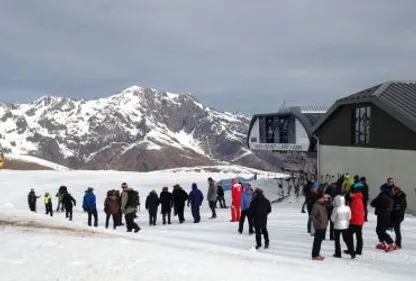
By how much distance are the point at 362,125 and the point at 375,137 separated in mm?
2133

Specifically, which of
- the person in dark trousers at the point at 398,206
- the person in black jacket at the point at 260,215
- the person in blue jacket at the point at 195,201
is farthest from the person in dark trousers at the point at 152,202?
the person in dark trousers at the point at 398,206

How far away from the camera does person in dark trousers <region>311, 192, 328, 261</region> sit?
11.9 meters

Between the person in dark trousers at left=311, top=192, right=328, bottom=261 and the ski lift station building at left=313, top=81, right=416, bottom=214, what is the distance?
38.4 ft

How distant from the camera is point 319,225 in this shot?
11914 mm

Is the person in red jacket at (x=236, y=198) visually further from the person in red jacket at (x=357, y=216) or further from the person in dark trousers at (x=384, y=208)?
the person in red jacket at (x=357, y=216)

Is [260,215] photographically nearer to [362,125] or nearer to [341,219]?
[341,219]

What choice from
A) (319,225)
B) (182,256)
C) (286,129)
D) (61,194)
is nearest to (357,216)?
(319,225)

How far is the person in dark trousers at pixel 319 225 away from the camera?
11.9 metres

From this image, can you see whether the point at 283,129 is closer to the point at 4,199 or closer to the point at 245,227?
the point at 4,199

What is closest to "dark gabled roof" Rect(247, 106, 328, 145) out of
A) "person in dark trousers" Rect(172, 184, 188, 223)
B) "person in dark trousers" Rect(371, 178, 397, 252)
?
"person in dark trousers" Rect(172, 184, 188, 223)

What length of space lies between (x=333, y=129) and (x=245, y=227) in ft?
50.5

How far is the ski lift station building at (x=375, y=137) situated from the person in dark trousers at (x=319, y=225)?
11712 millimetres

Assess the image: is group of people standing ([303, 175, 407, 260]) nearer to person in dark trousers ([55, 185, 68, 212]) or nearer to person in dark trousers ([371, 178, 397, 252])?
person in dark trousers ([371, 178, 397, 252])

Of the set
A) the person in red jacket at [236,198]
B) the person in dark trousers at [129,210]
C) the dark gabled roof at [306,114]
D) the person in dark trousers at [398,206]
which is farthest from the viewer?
the dark gabled roof at [306,114]
